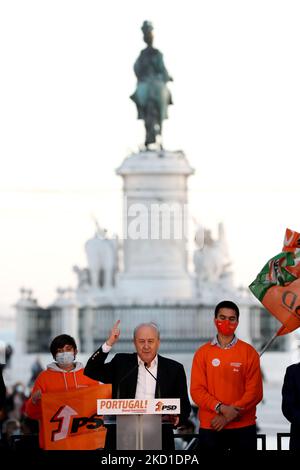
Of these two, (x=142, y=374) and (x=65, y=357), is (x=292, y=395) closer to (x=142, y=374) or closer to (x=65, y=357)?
Answer: (x=142, y=374)

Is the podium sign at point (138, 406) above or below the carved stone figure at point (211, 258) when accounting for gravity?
below

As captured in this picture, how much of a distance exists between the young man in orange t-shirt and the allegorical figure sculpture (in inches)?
1599

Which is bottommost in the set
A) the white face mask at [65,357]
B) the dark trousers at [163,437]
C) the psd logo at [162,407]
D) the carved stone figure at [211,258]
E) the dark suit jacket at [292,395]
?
the dark trousers at [163,437]

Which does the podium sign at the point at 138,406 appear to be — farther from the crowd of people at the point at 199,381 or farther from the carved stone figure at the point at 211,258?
the carved stone figure at the point at 211,258

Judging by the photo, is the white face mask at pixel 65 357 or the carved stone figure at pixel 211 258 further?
the carved stone figure at pixel 211 258

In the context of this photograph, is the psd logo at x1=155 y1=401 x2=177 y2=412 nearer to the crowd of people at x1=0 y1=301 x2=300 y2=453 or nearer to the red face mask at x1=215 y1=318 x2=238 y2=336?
the crowd of people at x1=0 y1=301 x2=300 y2=453

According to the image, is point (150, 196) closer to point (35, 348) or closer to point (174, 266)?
point (174, 266)

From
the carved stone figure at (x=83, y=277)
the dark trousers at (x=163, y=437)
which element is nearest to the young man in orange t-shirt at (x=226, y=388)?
the dark trousers at (x=163, y=437)

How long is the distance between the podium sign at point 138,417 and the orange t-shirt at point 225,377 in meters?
1.15

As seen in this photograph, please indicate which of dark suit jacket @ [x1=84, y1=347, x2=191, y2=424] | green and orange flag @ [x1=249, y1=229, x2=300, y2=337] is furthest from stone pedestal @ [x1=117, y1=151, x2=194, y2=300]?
dark suit jacket @ [x1=84, y1=347, x2=191, y2=424]

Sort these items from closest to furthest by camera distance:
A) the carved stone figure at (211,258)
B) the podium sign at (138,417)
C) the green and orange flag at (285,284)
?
the podium sign at (138,417) < the green and orange flag at (285,284) < the carved stone figure at (211,258)

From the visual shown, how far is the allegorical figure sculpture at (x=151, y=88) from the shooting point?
→ 53.8 meters
